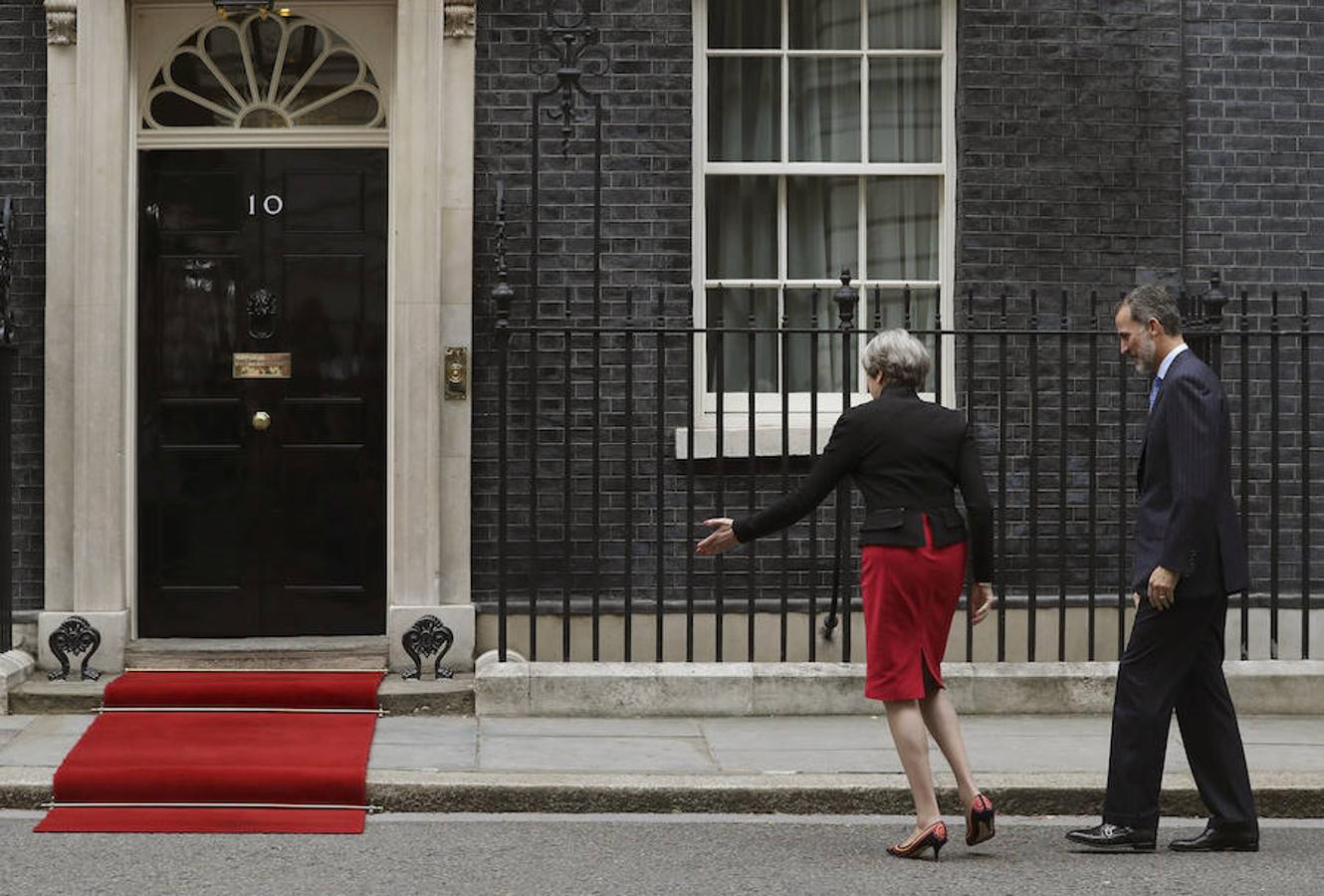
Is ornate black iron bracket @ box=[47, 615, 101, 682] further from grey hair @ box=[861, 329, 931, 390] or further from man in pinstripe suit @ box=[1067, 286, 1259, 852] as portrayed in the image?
man in pinstripe suit @ box=[1067, 286, 1259, 852]

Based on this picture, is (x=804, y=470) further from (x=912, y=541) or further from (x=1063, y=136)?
(x=912, y=541)

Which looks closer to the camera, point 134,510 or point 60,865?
point 60,865

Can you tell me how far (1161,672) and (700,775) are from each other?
1962 millimetres

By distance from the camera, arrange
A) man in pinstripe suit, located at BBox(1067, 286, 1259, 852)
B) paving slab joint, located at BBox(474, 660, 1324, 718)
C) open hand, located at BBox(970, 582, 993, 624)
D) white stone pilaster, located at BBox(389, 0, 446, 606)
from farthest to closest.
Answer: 1. white stone pilaster, located at BBox(389, 0, 446, 606)
2. paving slab joint, located at BBox(474, 660, 1324, 718)
3. open hand, located at BBox(970, 582, 993, 624)
4. man in pinstripe suit, located at BBox(1067, 286, 1259, 852)

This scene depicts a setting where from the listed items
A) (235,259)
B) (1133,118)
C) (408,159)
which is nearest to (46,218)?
(235,259)

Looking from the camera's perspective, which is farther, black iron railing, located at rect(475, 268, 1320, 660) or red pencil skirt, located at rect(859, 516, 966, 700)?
black iron railing, located at rect(475, 268, 1320, 660)

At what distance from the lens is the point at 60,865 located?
679 centimetres

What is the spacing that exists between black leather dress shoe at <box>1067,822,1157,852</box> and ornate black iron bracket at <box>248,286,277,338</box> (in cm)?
521

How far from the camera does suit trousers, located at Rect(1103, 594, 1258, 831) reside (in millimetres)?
6938

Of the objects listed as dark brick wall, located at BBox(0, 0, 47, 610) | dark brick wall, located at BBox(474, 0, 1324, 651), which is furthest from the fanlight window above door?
dark brick wall, located at BBox(474, 0, 1324, 651)

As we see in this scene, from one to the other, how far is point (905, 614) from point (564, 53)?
14.1 ft

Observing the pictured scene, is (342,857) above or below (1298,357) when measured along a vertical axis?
below

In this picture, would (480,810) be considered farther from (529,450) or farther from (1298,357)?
(1298,357)

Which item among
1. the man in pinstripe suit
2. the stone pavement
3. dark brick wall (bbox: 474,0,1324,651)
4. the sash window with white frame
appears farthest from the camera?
the sash window with white frame
